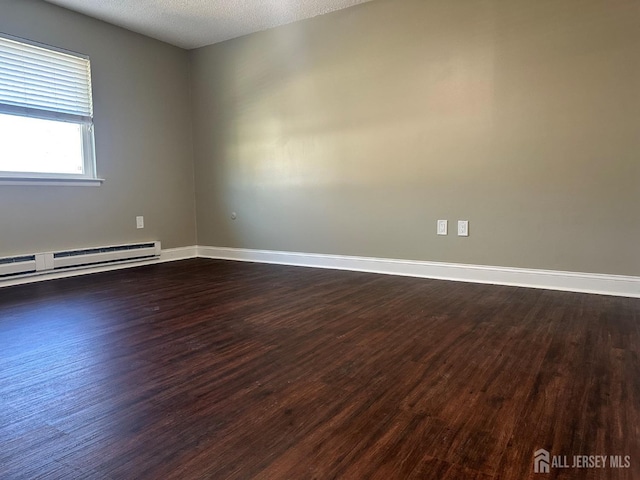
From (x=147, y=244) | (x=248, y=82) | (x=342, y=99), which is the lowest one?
(x=147, y=244)

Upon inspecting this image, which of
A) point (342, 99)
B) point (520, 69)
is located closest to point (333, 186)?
point (342, 99)

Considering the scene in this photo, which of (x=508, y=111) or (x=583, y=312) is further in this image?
(x=508, y=111)

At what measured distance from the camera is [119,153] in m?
4.10

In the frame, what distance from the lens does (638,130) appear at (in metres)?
2.68

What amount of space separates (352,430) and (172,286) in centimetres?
242

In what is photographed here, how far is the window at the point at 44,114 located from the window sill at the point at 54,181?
0.4 inches

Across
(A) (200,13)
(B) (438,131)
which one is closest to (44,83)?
(A) (200,13)

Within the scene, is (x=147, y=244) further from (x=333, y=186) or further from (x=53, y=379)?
(x=53, y=379)

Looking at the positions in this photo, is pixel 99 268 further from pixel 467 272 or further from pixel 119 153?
pixel 467 272

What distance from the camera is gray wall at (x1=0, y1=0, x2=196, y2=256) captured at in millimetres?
3438

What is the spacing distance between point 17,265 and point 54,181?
29.8 inches
